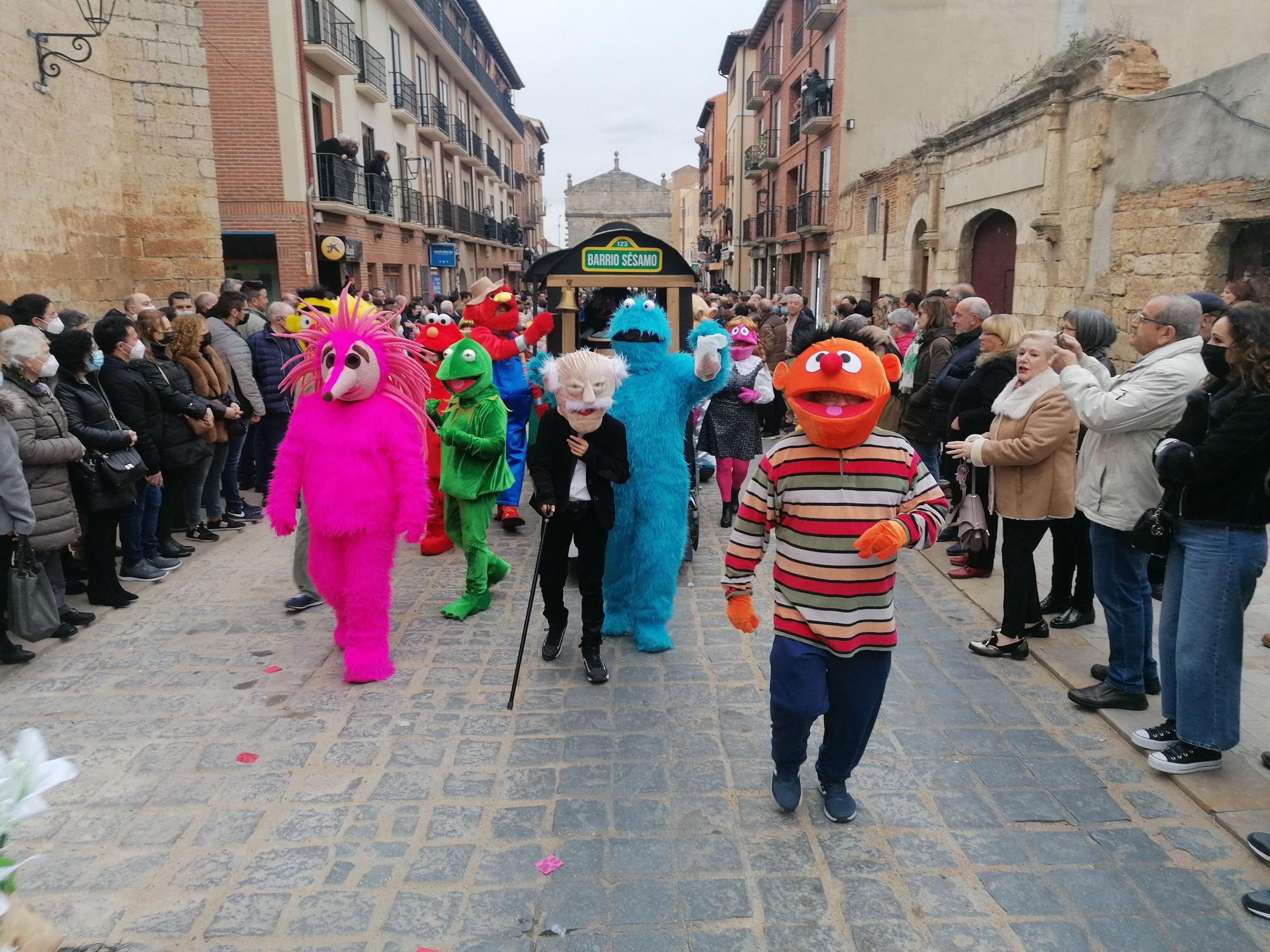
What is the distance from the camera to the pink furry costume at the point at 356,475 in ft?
14.9

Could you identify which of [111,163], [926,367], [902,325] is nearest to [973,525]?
[926,367]

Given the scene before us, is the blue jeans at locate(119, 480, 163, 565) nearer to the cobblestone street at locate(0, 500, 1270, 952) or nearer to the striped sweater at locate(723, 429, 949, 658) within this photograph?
the cobblestone street at locate(0, 500, 1270, 952)

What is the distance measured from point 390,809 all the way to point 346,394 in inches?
83.0

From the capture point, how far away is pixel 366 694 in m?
4.61

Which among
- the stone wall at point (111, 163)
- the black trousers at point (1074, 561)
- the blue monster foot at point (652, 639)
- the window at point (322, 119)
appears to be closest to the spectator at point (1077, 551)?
the black trousers at point (1074, 561)

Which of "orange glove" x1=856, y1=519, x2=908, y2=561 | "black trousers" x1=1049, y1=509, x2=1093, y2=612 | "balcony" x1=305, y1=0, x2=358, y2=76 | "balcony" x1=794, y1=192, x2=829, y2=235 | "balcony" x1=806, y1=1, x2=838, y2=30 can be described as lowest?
"black trousers" x1=1049, y1=509, x2=1093, y2=612

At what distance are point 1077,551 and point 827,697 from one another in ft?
9.26

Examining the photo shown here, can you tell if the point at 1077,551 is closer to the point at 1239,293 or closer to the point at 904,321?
the point at 1239,293

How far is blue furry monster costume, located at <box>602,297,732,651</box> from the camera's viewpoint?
4.98 metres

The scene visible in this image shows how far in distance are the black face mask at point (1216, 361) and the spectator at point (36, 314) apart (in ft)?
22.1

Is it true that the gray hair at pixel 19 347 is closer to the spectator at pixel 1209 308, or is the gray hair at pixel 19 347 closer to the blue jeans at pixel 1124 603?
the blue jeans at pixel 1124 603

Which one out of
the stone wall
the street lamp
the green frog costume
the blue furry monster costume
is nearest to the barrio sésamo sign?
the green frog costume

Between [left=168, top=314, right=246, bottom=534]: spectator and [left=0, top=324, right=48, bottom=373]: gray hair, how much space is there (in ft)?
5.96

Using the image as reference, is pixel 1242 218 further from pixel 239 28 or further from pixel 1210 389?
pixel 239 28
